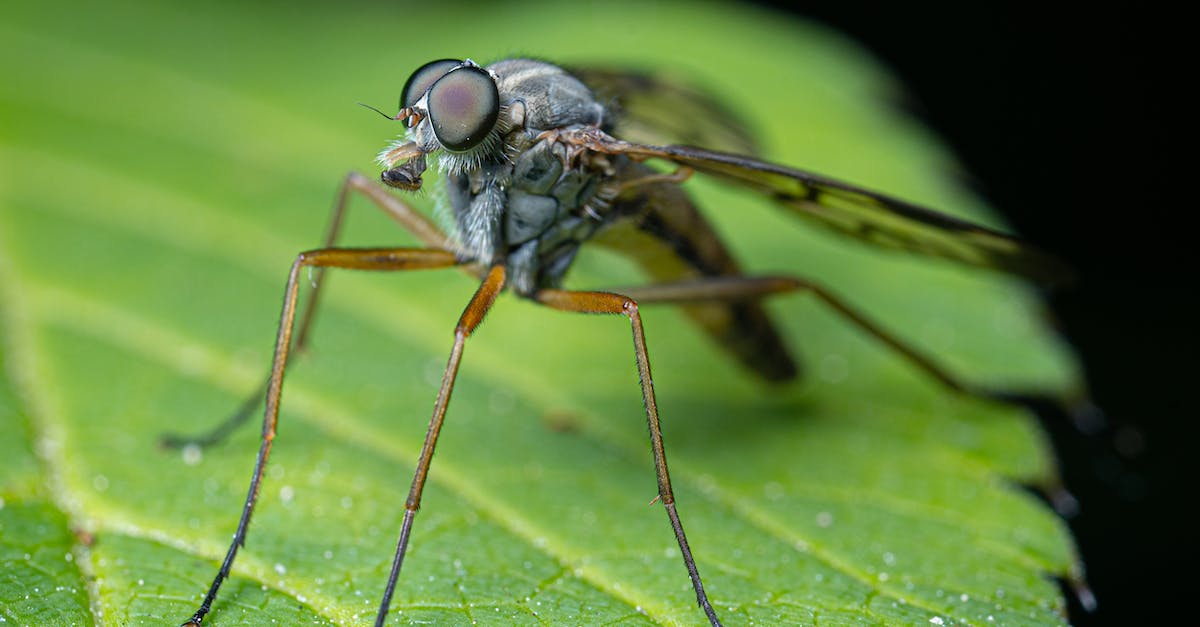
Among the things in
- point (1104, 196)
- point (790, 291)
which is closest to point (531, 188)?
point (790, 291)

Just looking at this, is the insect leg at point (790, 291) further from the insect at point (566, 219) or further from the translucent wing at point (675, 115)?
the translucent wing at point (675, 115)

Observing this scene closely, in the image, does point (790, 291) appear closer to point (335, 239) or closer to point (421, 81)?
point (421, 81)

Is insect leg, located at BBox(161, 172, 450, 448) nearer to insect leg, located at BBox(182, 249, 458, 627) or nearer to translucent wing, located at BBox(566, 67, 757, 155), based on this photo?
insect leg, located at BBox(182, 249, 458, 627)

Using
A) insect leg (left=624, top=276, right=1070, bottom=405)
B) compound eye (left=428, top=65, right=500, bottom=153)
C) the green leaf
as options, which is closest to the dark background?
the green leaf

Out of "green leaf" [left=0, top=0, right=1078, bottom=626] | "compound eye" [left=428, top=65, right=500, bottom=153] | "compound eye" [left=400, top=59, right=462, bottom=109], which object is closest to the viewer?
"green leaf" [left=0, top=0, right=1078, bottom=626]

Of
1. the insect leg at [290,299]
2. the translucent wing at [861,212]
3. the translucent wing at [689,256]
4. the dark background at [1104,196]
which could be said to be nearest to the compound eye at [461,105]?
the translucent wing at [861,212]

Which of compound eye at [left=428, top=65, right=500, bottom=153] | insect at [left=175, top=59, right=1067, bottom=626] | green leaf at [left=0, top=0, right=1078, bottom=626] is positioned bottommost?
green leaf at [left=0, top=0, right=1078, bottom=626]
